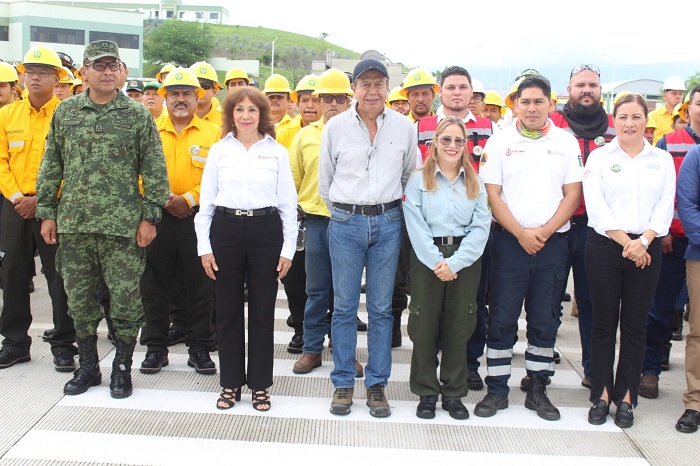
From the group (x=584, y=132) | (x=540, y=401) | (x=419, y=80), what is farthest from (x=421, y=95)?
(x=540, y=401)

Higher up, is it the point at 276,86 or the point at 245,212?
the point at 276,86

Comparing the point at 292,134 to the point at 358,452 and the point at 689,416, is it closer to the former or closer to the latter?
the point at 358,452

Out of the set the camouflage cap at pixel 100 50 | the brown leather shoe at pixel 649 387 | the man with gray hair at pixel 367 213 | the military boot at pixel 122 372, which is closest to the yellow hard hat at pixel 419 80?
the man with gray hair at pixel 367 213

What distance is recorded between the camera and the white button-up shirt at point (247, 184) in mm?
4660

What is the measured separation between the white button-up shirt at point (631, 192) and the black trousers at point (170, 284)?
3079 millimetres

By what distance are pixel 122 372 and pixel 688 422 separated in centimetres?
399

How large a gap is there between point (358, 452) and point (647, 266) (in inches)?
90.4

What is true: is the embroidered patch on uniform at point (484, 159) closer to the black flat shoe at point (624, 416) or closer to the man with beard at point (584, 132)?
the man with beard at point (584, 132)

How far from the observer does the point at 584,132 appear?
5.30m

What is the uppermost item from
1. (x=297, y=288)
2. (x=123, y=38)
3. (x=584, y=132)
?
(x=123, y=38)

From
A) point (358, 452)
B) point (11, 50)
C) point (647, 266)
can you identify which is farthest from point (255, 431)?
point (11, 50)

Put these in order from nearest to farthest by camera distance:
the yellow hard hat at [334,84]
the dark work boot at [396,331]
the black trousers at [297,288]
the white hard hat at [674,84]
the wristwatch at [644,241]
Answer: the wristwatch at [644,241] → the yellow hard hat at [334,84] → the black trousers at [297,288] → the dark work boot at [396,331] → the white hard hat at [674,84]

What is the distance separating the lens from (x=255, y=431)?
4.46 metres

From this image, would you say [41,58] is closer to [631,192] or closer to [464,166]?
[464,166]
